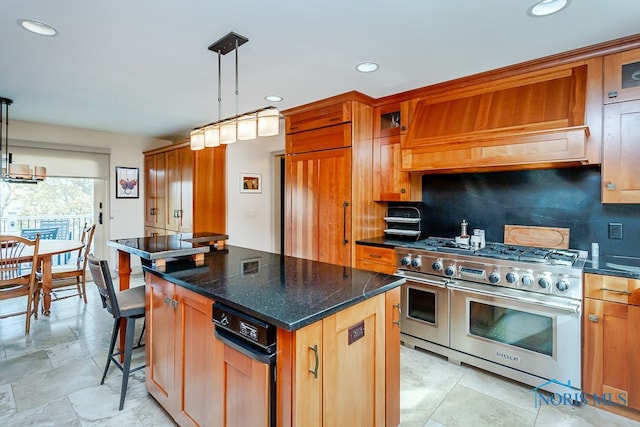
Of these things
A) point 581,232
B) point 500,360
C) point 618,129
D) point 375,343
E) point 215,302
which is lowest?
point 500,360

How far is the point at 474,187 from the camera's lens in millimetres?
3137

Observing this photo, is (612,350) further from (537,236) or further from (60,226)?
(60,226)

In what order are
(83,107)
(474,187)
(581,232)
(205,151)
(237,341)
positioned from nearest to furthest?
(237,341), (581,232), (474,187), (83,107), (205,151)

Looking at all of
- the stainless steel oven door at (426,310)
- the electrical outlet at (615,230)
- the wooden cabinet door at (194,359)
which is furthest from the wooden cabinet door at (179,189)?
the electrical outlet at (615,230)

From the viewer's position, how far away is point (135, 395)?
2.26m

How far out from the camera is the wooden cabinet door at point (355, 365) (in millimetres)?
1355

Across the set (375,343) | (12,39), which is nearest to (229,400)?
(375,343)

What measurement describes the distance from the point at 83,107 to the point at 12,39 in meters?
1.79

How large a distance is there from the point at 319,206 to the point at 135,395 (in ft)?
7.48

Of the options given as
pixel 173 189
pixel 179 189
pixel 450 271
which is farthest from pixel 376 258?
pixel 173 189

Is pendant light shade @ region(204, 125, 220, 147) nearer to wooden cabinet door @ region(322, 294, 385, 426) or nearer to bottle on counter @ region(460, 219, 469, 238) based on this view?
wooden cabinet door @ region(322, 294, 385, 426)

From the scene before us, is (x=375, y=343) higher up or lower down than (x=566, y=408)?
higher up

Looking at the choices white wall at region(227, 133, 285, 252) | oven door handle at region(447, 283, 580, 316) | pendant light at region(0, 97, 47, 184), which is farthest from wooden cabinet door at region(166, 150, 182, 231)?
oven door handle at region(447, 283, 580, 316)

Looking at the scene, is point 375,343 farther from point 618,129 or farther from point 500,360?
point 618,129
